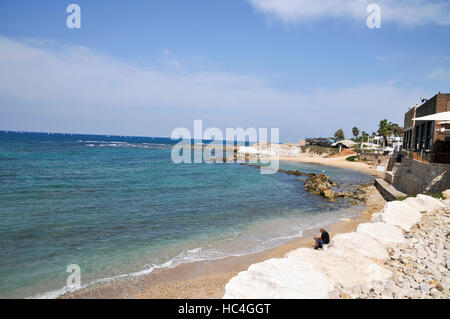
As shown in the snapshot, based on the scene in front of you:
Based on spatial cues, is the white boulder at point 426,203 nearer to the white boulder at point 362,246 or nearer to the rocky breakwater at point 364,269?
the rocky breakwater at point 364,269

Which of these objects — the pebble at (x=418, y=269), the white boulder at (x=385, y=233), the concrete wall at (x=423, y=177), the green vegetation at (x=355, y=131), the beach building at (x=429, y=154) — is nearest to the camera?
the pebble at (x=418, y=269)

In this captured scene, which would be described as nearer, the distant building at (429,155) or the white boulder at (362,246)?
the white boulder at (362,246)

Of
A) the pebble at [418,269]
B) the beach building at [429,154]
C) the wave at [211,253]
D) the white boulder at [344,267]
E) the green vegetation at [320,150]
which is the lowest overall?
the wave at [211,253]

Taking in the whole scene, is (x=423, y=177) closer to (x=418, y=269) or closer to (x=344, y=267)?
(x=418, y=269)

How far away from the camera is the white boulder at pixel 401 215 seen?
10.5 m

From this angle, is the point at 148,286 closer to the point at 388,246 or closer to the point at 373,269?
the point at 373,269

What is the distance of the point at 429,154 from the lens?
17297 mm

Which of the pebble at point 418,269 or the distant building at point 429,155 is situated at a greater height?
the distant building at point 429,155

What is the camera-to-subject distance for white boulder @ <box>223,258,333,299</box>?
5469 mm

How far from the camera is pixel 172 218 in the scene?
52.4ft

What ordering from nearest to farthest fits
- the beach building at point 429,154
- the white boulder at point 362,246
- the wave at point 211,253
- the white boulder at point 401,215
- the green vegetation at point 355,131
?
the white boulder at point 362,246 → the wave at point 211,253 → the white boulder at point 401,215 → the beach building at point 429,154 → the green vegetation at point 355,131

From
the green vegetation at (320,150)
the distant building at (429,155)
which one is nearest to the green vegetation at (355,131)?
the green vegetation at (320,150)

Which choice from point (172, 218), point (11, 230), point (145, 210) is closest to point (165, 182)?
point (145, 210)
